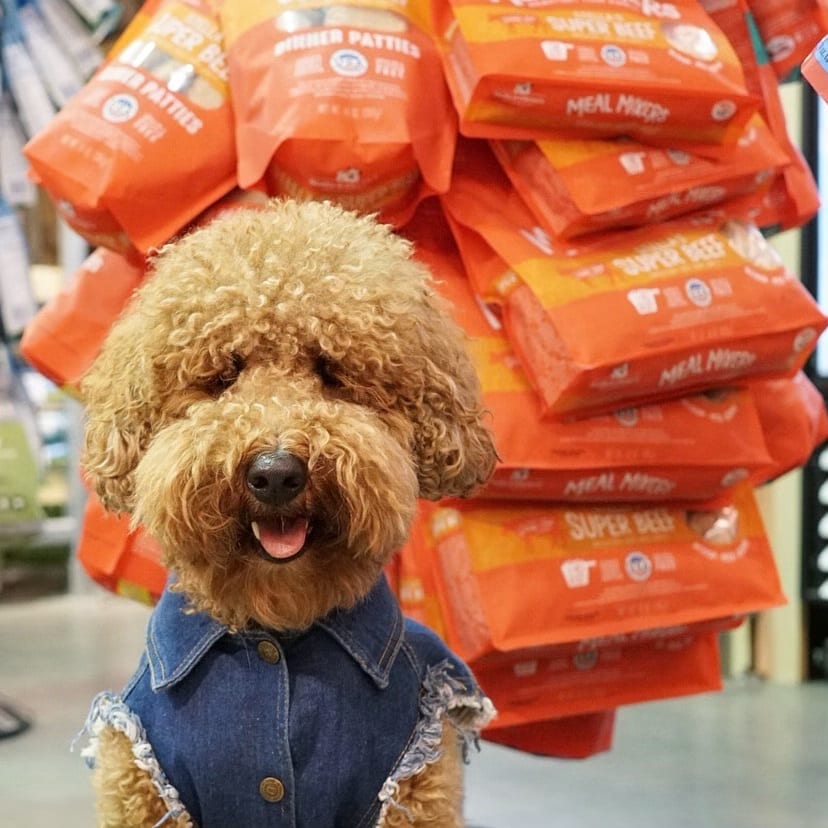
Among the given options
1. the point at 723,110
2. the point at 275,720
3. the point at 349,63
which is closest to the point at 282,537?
the point at 275,720

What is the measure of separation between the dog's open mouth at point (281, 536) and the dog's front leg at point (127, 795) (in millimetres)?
332

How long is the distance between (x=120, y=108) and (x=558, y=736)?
4.25ft

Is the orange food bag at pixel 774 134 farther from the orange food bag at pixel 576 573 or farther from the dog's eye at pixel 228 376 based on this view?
the dog's eye at pixel 228 376

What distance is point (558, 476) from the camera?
6.86 feet

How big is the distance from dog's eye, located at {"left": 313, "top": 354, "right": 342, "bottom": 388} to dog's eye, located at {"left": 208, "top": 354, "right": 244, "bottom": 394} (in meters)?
0.09

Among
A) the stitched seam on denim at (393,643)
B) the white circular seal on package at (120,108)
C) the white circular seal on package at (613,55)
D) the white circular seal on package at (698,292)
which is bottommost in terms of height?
the white circular seal on package at (698,292)

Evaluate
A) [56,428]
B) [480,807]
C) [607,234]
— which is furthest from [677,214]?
[56,428]

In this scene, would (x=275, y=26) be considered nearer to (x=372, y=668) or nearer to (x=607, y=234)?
(x=607, y=234)

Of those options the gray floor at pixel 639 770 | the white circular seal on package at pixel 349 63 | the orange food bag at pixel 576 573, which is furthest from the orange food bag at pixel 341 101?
the gray floor at pixel 639 770

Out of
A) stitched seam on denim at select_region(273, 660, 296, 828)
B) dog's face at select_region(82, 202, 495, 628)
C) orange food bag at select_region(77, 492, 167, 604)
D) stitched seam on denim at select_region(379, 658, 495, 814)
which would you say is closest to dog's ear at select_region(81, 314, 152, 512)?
dog's face at select_region(82, 202, 495, 628)

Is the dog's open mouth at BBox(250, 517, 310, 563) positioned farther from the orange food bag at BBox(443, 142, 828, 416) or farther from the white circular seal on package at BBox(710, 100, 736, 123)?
the white circular seal on package at BBox(710, 100, 736, 123)

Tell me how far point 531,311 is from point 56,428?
4680mm

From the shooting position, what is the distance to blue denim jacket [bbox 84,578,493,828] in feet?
5.00

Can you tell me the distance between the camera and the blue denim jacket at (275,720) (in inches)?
60.0
